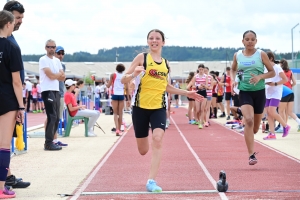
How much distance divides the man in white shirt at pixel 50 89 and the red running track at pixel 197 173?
1.26 m

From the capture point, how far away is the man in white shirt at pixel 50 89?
13.1 meters

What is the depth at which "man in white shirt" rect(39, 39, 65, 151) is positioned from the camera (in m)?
13.1

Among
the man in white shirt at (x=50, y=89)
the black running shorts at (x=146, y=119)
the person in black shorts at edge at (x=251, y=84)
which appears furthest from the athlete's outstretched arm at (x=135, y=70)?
the man in white shirt at (x=50, y=89)

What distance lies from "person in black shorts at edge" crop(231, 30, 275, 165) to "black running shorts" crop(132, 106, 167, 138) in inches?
89.2

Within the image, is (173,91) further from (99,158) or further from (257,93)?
(99,158)

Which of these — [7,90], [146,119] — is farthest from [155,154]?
[7,90]

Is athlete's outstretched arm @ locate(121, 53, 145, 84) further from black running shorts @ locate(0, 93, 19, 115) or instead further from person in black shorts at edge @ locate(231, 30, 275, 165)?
person in black shorts at edge @ locate(231, 30, 275, 165)

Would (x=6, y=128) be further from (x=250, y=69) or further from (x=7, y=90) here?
(x=250, y=69)

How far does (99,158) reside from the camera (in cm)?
1170

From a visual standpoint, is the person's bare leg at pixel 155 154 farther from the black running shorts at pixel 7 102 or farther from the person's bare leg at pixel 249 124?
the person's bare leg at pixel 249 124

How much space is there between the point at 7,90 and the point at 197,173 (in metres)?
3.23

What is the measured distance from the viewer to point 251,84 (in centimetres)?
1021

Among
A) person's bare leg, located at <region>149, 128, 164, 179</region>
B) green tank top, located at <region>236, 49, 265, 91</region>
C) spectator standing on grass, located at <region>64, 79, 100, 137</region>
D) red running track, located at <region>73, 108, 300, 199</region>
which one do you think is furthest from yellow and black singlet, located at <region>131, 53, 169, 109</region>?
spectator standing on grass, located at <region>64, 79, 100, 137</region>

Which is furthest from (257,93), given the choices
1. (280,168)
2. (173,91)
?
(173,91)
